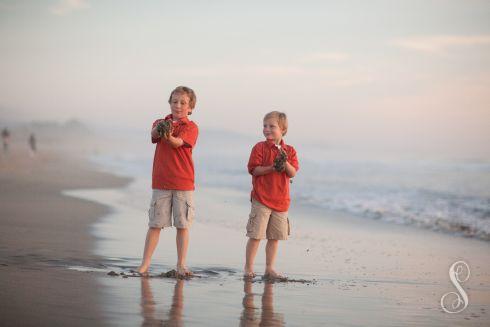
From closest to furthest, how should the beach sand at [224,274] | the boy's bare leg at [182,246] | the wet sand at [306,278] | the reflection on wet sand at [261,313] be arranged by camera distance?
the reflection on wet sand at [261,313] < the beach sand at [224,274] < the wet sand at [306,278] < the boy's bare leg at [182,246]

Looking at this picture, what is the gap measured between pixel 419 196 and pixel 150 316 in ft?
46.2

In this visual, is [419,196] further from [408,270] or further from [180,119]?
[180,119]

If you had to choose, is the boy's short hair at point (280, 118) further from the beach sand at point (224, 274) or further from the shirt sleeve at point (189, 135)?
the beach sand at point (224, 274)

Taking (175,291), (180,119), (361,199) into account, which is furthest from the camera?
(361,199)

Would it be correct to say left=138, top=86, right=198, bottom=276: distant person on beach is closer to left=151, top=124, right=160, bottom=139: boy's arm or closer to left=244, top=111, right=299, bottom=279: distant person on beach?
left=151, top=124, right=160, bottom=139: boy's arm

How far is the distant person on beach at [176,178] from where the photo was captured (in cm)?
597

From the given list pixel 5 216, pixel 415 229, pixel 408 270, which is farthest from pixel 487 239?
pixel 5 216

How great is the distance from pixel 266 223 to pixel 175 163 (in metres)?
1.01

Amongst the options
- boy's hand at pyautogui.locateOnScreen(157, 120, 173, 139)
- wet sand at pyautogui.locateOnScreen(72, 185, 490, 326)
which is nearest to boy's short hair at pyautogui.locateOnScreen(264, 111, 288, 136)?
boy's hand at pyautogui.locateOnScreen(157, 120, 173, 139)

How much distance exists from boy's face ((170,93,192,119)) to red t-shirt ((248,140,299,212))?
72cm

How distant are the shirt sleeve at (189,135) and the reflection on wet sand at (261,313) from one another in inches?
54.1

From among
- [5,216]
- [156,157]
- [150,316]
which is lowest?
[150,316]

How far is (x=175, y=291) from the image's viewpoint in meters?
5.12

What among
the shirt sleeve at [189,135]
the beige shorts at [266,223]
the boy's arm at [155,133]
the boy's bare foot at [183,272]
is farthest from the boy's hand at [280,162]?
the boy's bare foot at [183,272]
